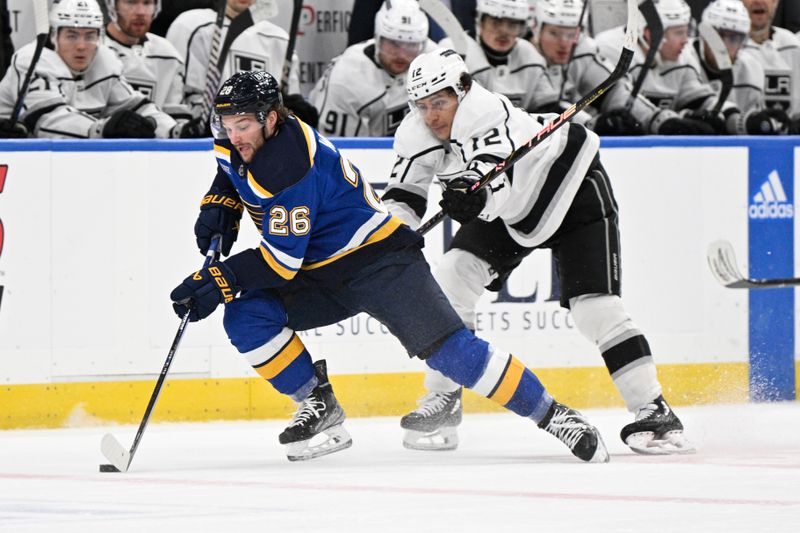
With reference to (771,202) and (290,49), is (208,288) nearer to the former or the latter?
(290,49)

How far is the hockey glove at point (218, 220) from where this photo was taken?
14.8ft

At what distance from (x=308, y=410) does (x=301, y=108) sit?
1791 millimetres

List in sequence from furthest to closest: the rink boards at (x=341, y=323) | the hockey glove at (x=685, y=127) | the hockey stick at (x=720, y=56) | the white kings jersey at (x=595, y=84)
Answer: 1. the hockey stick at (x=720, y=56)
2. the white kings jersey at (x=595, y=84)
3. the hockey glove at (x=685, y=127)
4. the rink boards at (x=341, y=323)

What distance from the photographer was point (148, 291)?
5598 mm

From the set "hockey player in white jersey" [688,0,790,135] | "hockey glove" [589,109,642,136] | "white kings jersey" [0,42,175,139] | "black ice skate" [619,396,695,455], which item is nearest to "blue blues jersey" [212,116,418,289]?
"black ice skate" [619,396,695,455]

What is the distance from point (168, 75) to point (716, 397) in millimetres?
2407

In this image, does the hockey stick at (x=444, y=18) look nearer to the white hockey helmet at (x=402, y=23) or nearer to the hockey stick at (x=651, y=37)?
the white hockey helmet at (x=402, y=23)

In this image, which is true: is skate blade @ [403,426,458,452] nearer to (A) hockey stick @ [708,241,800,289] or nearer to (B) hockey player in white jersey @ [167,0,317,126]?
(A) hockey stick @ [708,241,800,289]

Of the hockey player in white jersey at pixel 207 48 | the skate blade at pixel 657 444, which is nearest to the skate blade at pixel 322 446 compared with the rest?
the skate blade at pixel 657 444

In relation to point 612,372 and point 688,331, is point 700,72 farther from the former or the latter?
point 612,372

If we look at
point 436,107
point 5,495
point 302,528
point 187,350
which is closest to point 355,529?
point 302,528

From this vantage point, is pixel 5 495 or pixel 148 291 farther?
pixel 148 291

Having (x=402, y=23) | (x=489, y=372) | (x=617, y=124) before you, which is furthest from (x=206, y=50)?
(x=489, y=372)

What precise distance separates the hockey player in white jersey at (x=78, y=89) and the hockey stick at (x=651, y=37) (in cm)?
198
